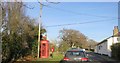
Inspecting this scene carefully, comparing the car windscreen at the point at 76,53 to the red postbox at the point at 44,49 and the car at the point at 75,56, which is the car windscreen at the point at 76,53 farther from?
the red postbox at the point at 44,49

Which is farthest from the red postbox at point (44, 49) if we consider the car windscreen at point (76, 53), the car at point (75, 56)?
the car at point (75, 56)

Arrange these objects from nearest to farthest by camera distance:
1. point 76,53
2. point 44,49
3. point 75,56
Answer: point 75,56
point 76,53
point 44,49

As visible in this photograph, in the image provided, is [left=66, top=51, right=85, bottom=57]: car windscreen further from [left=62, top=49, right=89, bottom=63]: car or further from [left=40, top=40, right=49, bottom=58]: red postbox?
[left=40, top=40, right=49, bottom=58]: red postbox

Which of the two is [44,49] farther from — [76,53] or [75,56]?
[75,56]

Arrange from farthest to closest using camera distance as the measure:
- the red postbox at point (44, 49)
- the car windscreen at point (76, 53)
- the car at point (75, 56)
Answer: the red postbox at point (44, 49) → the car windscreen at point (76, 53) → the car at point (75, 56)

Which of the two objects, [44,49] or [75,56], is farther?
[44,49]

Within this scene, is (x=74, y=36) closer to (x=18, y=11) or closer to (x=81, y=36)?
(x=81, y=36)

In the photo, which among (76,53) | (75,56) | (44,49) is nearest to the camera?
(75,56)

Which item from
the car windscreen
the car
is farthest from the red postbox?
the car

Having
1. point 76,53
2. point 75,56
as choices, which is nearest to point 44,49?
point 76,53

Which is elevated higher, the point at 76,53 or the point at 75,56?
the point at 76,53

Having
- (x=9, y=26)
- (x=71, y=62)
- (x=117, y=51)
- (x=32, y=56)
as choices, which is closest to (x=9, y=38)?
(x=9, y=26)

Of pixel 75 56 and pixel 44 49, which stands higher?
pixel 44 49

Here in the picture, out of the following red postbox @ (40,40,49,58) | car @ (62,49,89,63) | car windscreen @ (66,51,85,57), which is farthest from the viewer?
red postbox @ (40,40,49,58)
